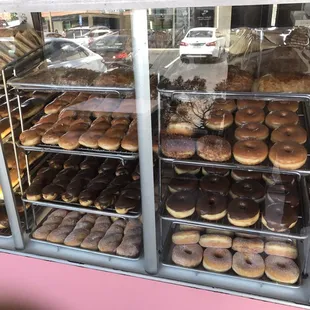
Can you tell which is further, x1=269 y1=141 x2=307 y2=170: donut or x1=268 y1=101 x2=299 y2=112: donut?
x1=268 y1=101 x2=299 y2=112: donut

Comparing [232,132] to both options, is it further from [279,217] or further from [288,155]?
[279,217]

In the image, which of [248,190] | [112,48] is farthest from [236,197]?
[112,48]

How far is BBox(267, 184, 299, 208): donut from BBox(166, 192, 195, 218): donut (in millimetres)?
412

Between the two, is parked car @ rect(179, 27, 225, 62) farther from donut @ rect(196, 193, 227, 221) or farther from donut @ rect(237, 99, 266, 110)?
donut @ rect(196, 193, 227, 221)

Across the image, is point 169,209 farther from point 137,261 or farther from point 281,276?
point 281,276

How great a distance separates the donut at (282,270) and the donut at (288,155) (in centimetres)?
49

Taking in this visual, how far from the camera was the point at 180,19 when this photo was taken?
2.01 m

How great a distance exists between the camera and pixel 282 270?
1.66 m

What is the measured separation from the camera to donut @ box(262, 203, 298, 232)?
166cm

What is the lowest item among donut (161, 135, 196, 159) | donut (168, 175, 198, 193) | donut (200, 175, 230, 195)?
donut (168, 175, 198, 193)

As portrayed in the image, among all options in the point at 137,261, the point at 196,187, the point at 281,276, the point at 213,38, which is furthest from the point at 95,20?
the point at 281,276

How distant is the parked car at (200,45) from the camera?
2.09 metres

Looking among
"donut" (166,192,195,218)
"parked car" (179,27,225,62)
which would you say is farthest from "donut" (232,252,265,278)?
"parked car" (179,27,225,62)

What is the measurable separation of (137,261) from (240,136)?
0.86 meters
